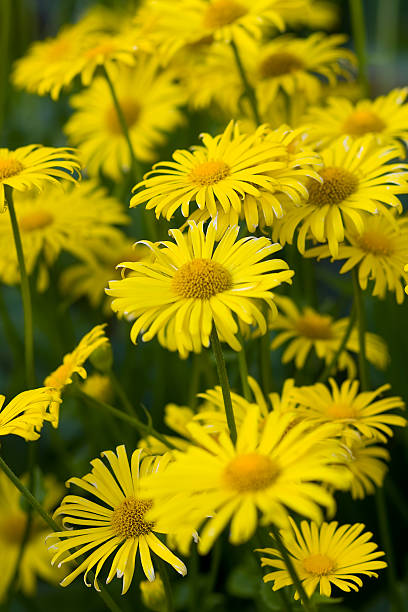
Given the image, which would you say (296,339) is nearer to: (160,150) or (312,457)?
(312,457)

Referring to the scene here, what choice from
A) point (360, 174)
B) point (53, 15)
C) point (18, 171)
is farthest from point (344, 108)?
point (53, 15)

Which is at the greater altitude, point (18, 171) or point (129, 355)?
point (18, 171)

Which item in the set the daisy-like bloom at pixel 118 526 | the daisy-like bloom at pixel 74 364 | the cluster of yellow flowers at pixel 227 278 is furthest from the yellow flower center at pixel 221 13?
the daisy-like bloom at pixel 118 526

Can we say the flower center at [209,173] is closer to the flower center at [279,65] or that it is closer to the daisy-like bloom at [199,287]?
the daisy-like bloom at [199,287]

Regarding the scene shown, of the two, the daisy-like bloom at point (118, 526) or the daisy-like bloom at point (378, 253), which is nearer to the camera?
the daisy-like bloom at point (118, 526)

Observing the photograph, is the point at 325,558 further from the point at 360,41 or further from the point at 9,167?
the point at 360,41

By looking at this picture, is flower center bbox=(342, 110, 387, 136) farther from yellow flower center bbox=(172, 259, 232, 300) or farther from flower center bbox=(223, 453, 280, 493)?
flower center bbox=(223, 453, 280, 493)
